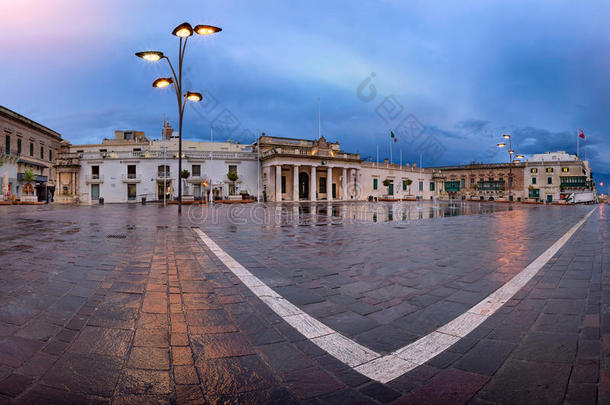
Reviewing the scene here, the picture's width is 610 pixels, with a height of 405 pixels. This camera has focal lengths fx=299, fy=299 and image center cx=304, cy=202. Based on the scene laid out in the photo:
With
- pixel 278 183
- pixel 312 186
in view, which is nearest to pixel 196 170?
pixel 278 183

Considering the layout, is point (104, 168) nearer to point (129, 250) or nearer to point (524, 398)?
point (129, 250)

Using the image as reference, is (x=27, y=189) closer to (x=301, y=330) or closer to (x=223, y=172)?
(x=223, y=172)

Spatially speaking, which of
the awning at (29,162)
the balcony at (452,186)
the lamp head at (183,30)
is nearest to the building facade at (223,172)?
the awning at (29,162)

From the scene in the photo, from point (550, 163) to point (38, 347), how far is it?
78258mm

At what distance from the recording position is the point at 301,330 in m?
2.44

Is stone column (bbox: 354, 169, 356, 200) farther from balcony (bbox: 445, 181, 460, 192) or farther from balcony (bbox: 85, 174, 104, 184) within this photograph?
balcony (bbox: 85, 174, 104, 184)

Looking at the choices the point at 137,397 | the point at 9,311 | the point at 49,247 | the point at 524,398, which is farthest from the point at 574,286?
the point at 49,247

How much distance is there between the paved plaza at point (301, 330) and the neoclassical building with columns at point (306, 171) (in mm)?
Answer: 34811

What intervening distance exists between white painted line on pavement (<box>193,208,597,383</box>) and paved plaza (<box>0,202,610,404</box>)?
0.01 metres

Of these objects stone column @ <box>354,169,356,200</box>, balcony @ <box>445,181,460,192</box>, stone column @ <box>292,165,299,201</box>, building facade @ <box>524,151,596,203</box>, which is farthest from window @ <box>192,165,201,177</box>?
building facade @ <box>524,151,596,203</box>

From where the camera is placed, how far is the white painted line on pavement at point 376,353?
1.94 meters

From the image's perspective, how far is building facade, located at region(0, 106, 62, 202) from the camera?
32.0 meters

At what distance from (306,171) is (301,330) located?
42.4m

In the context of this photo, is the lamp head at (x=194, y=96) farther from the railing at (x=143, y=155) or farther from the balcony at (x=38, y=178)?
the balcony at (x=38, y=178)
